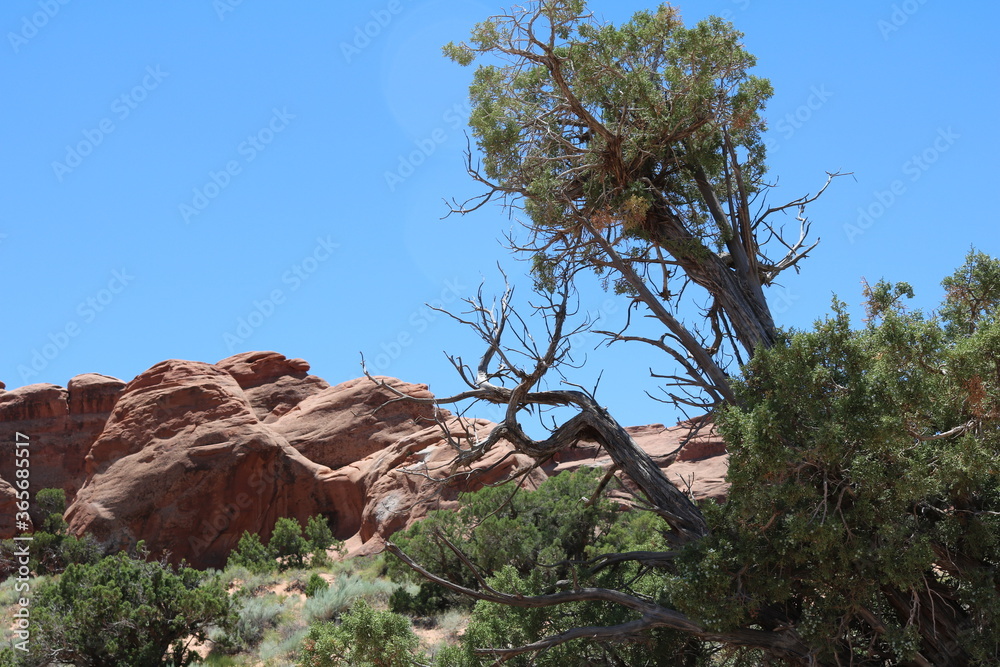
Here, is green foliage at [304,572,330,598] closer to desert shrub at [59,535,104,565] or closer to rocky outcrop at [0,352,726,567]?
rocky outcrop at [0,352,726,567]

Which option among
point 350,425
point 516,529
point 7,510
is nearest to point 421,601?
point 516,529

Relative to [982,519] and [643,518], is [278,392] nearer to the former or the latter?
[643,518]

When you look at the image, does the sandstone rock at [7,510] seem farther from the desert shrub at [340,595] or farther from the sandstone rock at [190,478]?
the desert shrub at [340,595]

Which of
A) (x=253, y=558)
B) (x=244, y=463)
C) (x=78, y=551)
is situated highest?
(x=244, y=463)

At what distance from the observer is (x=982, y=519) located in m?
7.27

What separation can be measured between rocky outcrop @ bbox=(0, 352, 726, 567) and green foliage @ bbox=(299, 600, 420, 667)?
44.6ft

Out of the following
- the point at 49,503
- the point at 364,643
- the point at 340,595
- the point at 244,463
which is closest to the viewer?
the point at 364,643

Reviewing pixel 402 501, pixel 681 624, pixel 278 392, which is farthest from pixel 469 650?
pixel 278 392

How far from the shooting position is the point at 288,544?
74.0 feet

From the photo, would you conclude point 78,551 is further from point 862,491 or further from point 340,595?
point 862,491

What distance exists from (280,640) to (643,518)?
6510 millimetres

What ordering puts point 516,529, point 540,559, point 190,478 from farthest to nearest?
point 190,478 → point 516,529 → point 540,559

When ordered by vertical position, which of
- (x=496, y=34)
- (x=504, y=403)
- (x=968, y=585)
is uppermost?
(x=496, y=34)

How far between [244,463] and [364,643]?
68.9ft
